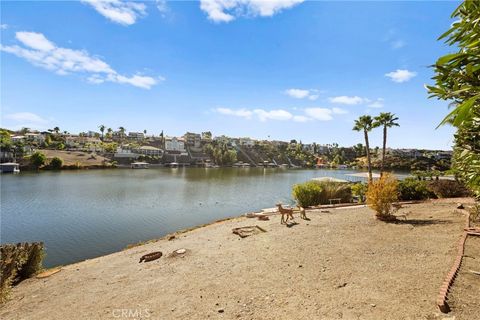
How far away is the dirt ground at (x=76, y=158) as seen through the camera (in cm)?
8875

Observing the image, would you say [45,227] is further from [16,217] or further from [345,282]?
[345,282]

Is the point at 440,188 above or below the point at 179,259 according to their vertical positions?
above

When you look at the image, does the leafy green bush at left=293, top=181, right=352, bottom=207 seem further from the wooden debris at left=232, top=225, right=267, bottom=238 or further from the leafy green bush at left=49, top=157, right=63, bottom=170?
the leafy green bush at left=49, top=157, right=63, bottom=170

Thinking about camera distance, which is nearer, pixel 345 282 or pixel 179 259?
pixel 345 282

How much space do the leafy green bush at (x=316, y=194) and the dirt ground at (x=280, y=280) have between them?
8411 millimetres

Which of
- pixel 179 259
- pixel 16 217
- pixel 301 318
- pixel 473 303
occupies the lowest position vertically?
pixel 16 217

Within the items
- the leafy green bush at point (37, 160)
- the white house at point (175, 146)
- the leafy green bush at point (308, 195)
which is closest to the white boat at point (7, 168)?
the leafy green bush at point (37, 160)

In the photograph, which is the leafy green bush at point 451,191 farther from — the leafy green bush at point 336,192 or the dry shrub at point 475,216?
the dry shrub at point 475,216

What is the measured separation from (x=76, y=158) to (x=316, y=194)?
3809 inches

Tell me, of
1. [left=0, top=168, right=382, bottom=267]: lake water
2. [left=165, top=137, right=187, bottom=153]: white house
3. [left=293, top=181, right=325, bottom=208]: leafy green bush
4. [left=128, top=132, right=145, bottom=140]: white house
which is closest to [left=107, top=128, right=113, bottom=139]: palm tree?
[left=128, top=132, right=145, bottom=140]: white house

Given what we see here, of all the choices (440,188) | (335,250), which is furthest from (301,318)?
(440,188)

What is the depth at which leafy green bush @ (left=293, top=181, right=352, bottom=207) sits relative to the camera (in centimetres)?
1970

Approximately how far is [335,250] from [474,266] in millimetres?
3178

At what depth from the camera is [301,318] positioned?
4.64 meters
